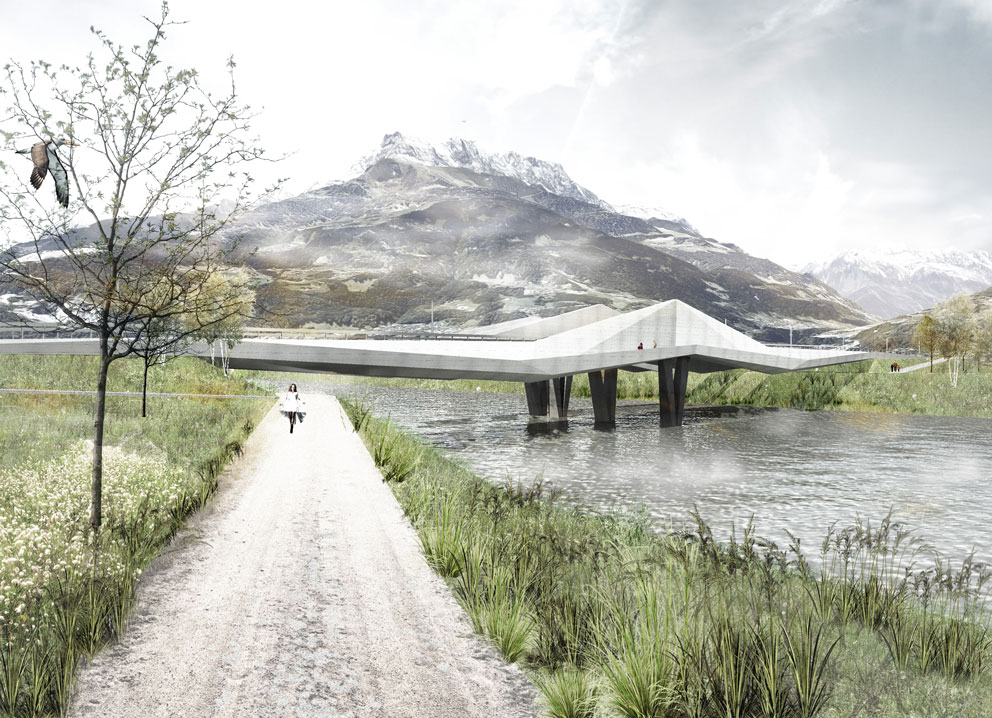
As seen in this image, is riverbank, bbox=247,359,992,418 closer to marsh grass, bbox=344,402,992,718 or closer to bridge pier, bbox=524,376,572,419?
bridge pier, bbox=524,376,572,419

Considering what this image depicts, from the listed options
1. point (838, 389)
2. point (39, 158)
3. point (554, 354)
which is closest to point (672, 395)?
point (554, 354)

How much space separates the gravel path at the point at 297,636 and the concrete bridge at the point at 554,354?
69.7ft

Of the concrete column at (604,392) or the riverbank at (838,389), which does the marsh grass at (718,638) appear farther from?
the riverbank at (838,389)

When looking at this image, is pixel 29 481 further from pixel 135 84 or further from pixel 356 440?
pixel 356 440

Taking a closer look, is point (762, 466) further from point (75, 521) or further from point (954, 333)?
point (954, 333)

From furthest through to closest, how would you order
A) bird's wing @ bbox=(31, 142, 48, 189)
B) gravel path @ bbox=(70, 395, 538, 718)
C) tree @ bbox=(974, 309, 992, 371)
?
tree @ bbox=(974, 309, 992, 371)
bird's wing @ bbox=(31, 142, 48, 189)
gravel path @ bbox=(70, 395, 538, 718)

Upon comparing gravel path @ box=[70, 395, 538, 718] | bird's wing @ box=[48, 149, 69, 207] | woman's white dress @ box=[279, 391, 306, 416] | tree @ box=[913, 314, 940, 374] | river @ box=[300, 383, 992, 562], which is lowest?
river @ box=[300, 383, 992, 562]

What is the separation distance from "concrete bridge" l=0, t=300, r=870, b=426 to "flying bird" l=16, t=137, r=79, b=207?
21864 millimetres

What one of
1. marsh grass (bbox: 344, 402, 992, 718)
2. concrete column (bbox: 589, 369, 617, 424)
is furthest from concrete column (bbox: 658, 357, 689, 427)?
marsh grass (bbox: 344, 402, 992, 718)

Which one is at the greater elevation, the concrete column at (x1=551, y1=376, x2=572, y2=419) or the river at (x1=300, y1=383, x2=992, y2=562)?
the concrete column at (x1=551, y1=376, x2=572, y2=419)

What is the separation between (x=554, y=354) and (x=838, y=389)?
3427cm

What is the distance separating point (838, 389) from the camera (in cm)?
5600

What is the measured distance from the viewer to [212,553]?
8820 millimetres

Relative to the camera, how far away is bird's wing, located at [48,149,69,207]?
27.0ft
